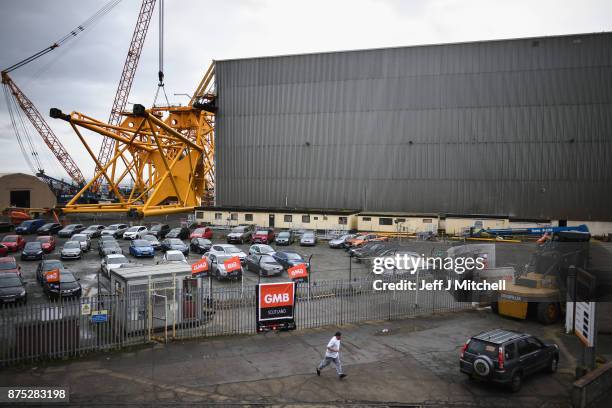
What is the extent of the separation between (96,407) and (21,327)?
12.8ft

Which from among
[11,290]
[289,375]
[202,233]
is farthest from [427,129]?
[11,290]

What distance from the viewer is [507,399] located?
33.9ft

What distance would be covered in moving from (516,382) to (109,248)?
83.4 ft

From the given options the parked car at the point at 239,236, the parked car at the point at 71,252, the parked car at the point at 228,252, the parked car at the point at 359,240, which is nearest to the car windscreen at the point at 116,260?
the parked car at the point at 228,252

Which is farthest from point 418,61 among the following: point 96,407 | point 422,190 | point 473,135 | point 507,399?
point 96,407

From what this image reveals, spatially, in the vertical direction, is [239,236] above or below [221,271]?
above

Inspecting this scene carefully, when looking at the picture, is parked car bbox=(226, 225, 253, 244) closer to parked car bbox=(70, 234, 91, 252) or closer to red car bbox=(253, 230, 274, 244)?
red car bbox=(253, 230, 274, 244)

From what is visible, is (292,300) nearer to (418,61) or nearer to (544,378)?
(544,378)

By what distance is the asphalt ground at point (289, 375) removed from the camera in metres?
10.2

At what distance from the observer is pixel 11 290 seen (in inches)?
675

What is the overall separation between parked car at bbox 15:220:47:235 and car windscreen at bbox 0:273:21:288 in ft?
82.2

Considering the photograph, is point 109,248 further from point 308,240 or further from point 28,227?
point 28,227

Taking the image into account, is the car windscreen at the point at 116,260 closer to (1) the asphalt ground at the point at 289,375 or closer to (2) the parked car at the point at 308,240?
(1) the asphalt ground at the point at 289,375

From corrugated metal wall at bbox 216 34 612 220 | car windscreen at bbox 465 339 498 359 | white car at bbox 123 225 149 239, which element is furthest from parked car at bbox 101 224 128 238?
car windscreen at bbox 465 339 498 359
